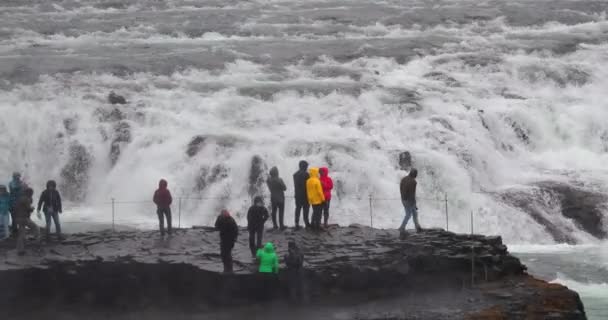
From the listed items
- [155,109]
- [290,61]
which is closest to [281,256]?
[155,109]

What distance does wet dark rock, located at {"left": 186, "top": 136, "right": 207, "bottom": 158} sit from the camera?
93.5 feet

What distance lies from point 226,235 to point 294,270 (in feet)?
5.29

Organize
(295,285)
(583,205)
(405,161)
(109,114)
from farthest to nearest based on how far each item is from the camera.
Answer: (109,114), (405,161), (583,205), (295,285)

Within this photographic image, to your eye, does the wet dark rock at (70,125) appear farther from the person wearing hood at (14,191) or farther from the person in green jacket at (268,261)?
the person in green jacket at (268,261)

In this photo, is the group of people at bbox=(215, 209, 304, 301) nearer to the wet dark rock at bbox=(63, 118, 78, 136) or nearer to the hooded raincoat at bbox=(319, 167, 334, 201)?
the hooded raincoat at bbox=(319, 167, 334, 201)

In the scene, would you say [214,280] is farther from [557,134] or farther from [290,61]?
[290,61]

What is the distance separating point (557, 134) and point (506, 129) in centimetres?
204

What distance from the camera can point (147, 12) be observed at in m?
55.5

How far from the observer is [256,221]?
1800 cm

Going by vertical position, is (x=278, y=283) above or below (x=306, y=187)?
below

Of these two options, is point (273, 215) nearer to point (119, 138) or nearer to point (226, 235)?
point (226, 235)

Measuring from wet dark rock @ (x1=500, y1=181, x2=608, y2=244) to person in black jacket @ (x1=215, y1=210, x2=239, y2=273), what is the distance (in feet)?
38.0

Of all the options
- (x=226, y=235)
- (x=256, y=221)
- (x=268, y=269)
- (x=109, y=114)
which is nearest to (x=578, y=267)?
(x=256, y=221)

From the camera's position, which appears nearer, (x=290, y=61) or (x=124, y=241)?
(x=124, y=241)
